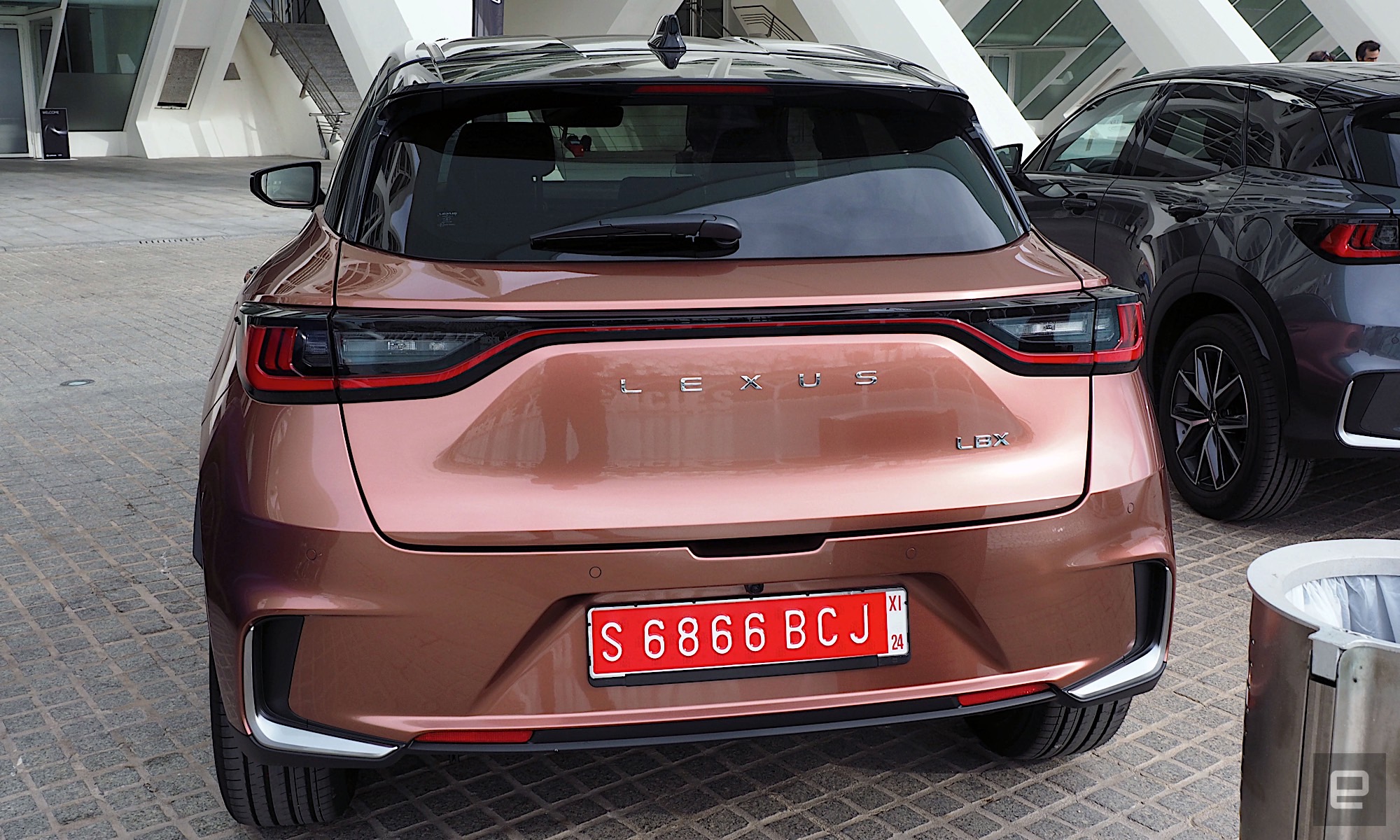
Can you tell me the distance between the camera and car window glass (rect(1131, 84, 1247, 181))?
5.12m

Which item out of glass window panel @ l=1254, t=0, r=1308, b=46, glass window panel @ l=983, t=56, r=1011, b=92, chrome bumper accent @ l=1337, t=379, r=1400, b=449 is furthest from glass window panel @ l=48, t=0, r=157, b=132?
chrome bumper accent @ l=1337, t=379, r=1400, b=449

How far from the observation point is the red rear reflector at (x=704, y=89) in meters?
2.61

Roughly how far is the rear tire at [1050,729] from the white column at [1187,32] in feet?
53.1

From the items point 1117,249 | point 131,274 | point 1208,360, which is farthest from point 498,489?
point 131,274

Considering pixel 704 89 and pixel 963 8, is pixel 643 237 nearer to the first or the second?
pixel 704 89

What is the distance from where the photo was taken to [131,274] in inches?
460

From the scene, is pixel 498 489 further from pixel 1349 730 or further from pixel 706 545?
pixel 1349 730

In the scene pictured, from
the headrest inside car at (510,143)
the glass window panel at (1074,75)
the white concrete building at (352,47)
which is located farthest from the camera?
the glass window panel at (1074,75)

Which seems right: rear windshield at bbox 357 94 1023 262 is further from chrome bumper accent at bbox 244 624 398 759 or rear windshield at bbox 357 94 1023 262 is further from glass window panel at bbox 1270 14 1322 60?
glass window panel at bbox 1270 14 1322 60

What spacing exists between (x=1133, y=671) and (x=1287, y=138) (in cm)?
302

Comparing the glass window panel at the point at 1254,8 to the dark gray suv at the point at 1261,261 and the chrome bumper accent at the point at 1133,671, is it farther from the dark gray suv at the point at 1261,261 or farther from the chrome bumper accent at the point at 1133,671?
the chrome bumper accent at the point at 1133,671

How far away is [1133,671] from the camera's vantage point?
2.49m

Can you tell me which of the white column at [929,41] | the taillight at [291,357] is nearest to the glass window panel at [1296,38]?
the white column at [929,41]

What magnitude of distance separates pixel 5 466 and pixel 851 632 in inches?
178
